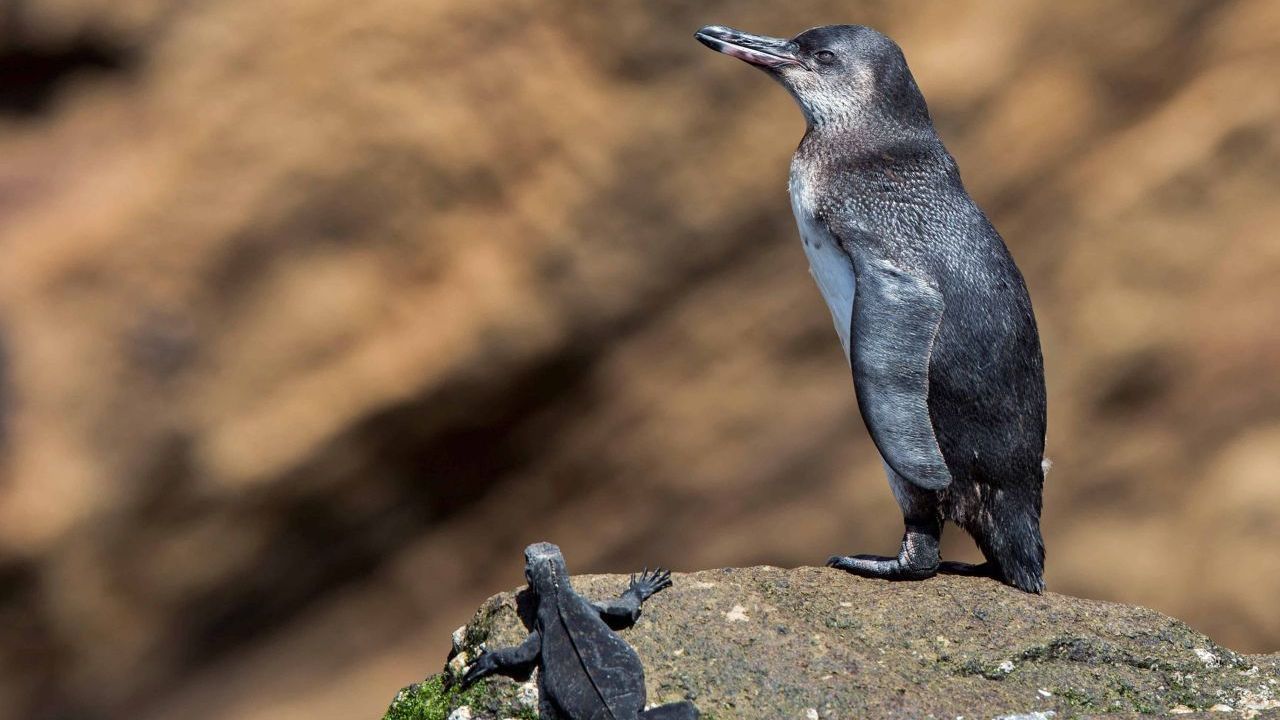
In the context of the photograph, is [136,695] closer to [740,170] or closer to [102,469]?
[102,469]

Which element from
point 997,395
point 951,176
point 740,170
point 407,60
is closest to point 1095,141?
point 740,170

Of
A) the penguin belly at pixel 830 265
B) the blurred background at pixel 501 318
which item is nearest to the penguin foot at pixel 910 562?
the penguin belly at pixel 830 265

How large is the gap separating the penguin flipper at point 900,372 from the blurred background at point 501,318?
1.22 meters

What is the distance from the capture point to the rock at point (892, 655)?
216 cm

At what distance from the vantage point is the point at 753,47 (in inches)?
109

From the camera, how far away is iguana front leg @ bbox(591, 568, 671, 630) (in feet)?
7.38

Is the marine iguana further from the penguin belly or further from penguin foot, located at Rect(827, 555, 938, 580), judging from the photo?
the penguin belly

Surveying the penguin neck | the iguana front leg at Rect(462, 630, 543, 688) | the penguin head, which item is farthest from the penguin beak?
the iguana front leg at Rect(462, 630, 543, 688)

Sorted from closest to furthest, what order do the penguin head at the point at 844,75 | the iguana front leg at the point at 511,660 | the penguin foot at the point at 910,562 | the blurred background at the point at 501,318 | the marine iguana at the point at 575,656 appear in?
the marine iguana at the point at 575,656
the iguana front leg at the point at 511,660
the penguin foot at the point at 910,562
the penguin head at the point at 844,75
the blurred background at the point at 501,318

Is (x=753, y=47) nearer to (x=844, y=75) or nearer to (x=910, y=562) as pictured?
(x=844, y=75)

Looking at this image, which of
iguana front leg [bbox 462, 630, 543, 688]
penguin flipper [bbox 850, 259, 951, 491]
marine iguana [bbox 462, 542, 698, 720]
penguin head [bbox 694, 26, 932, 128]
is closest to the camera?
marine iguana [bbox 462, 542, 698, 720]

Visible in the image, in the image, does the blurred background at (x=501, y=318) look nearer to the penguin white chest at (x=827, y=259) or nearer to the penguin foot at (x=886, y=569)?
the penguin white chest at (x=827, y=259)

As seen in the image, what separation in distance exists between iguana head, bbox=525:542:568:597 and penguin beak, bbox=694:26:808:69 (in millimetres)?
1025

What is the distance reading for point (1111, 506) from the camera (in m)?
3.70
